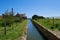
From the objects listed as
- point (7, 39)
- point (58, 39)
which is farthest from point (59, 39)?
point (7, 39)

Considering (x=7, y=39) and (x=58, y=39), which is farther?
(x=7, y=39)

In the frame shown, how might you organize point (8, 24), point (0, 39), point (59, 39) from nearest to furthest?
point (59, 39), point (0, 39), point (8, 24)

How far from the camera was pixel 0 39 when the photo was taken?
29.9 feet

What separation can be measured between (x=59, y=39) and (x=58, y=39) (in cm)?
20

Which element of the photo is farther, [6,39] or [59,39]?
[6,39]

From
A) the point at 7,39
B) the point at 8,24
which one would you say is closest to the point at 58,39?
the point at 7,39

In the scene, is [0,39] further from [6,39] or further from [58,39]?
[58,39]

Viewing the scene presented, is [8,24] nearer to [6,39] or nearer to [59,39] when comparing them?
[6,39]

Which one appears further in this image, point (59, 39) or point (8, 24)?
point (8, 24)

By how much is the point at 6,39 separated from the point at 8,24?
41.6 feet

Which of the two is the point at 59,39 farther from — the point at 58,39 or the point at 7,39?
the point at 7,39

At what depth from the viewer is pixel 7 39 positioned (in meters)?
9.41

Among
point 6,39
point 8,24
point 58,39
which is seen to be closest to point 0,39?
point 6,39

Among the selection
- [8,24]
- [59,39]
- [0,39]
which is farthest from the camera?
[8,24]
